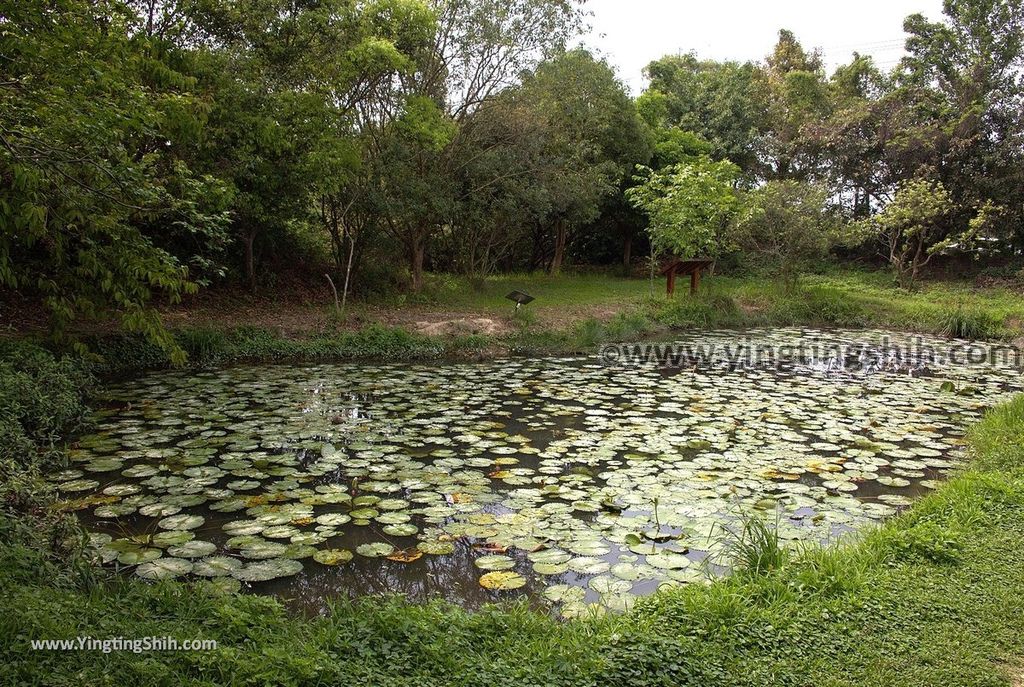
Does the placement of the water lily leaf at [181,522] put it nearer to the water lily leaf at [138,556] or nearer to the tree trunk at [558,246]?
the water lily leaf at [138,556]

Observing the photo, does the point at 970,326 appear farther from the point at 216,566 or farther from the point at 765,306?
the point at 216,566

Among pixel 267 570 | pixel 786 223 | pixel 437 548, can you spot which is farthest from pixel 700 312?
pixel 267 570

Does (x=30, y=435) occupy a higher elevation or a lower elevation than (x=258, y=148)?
lower

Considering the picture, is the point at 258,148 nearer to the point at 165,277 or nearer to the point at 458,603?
the point at 165,277

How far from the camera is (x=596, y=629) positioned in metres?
2.99

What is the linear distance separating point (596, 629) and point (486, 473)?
255 cm

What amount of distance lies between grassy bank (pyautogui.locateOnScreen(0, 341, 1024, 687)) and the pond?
1.52 feet

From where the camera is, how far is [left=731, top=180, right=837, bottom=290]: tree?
49.4 ft

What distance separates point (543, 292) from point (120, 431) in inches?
484

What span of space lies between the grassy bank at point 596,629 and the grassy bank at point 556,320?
616cm

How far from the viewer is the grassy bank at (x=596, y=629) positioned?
2.45m

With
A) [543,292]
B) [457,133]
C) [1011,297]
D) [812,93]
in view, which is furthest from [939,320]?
[812,93]

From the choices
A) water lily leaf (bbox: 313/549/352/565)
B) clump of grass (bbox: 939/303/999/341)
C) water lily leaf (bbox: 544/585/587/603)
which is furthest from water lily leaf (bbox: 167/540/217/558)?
clump of grass (bbox: 939/303/999/341)

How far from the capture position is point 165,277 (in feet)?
19.9
